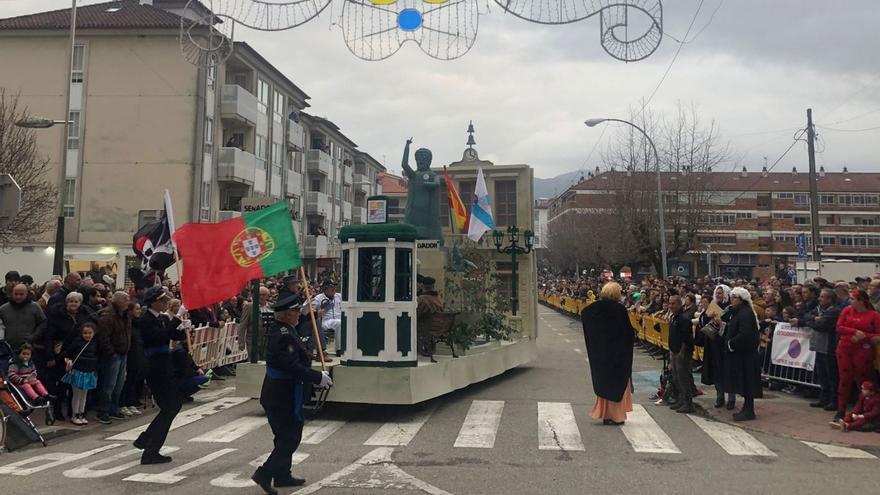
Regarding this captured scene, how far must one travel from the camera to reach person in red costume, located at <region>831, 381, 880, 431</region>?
8242 mm

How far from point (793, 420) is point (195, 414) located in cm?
843

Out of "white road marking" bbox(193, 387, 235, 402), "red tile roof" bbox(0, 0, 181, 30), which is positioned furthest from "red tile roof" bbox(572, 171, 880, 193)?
"white road marking" bbox(193, 387, 235, 402)

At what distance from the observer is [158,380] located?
6.77m

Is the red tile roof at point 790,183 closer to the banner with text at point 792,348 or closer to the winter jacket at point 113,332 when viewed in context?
the banner with text at point 792,348

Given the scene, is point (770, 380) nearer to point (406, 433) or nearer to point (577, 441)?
point (577, 441)

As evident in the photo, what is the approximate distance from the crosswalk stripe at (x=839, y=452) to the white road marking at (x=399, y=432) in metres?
4.72

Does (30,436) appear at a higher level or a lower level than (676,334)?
lower

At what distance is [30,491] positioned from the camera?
5.64 m

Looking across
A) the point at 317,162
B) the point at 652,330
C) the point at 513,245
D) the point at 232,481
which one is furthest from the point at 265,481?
the point at 317,162

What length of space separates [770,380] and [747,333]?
3267 mm

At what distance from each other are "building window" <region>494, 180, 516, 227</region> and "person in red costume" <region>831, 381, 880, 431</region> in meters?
9.87

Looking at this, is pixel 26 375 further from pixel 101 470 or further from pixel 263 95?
pixel 263 95

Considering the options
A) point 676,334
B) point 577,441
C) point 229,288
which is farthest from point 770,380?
point 229,288

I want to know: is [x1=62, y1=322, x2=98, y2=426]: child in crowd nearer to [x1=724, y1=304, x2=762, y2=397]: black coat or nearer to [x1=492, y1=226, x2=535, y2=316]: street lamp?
[x1=724, y1=304, x2=762, y2=397]: black coat
